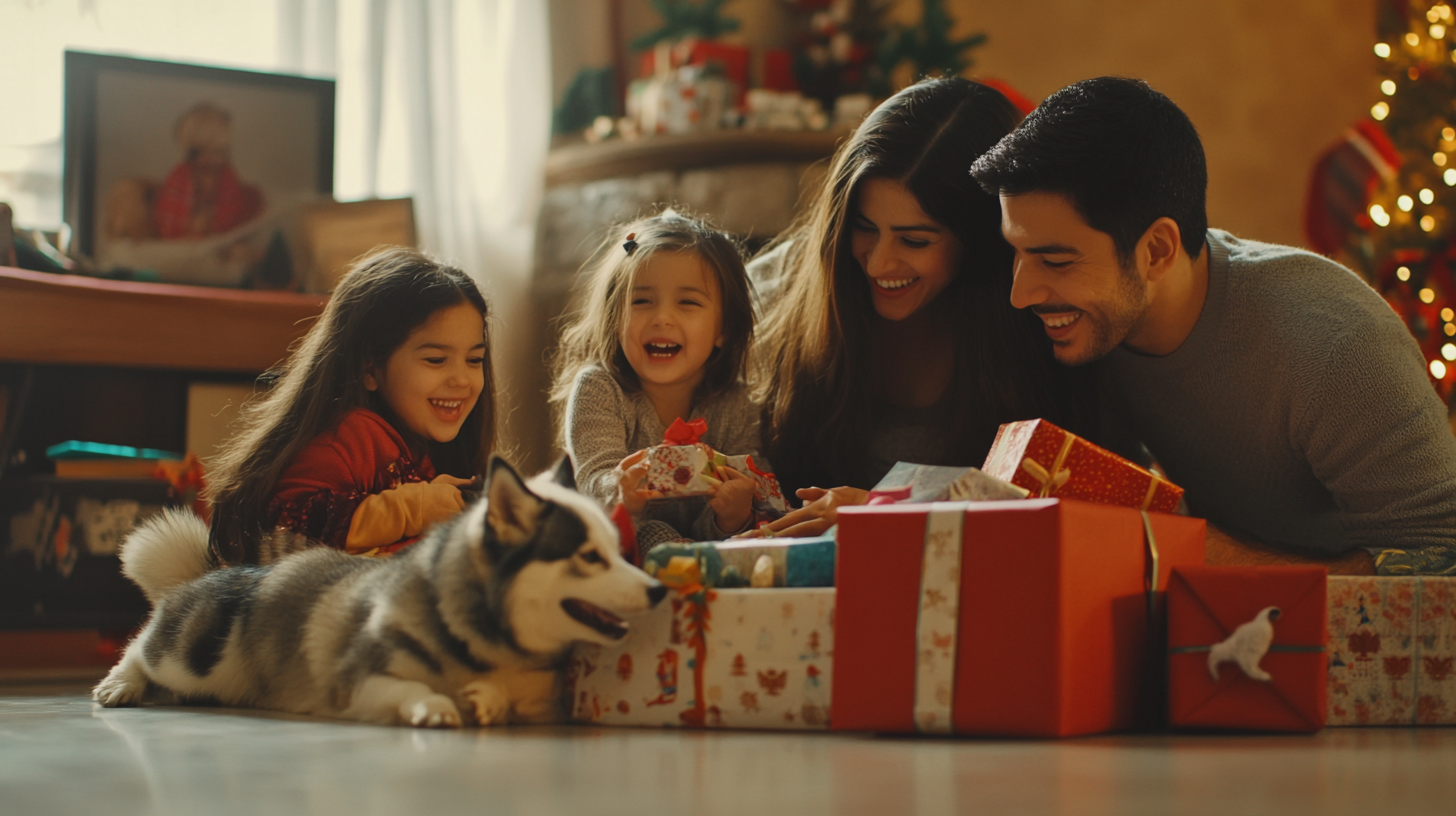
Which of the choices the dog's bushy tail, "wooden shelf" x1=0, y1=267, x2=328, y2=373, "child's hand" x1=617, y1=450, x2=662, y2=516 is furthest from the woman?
"wooden shelf" x1=0, y1=267, x2=328, y2=373

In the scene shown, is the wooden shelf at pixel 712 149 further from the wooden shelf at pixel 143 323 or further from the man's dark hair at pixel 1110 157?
the man's dark hair at pixel 1110 157

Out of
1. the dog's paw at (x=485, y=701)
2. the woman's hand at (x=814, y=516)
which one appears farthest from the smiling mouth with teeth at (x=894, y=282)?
the dog's paw at (x=485, y=701)

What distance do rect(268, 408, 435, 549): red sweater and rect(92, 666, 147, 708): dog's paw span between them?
299 millimetres

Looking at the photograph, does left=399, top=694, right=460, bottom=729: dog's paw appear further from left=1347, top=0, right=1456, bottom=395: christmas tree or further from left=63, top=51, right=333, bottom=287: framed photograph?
left=1347, top=0, right=1456, bottom=395: christmas tree

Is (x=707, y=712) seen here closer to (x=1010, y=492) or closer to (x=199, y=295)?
(x=1010, y=492)

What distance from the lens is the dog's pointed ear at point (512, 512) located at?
1458 mm

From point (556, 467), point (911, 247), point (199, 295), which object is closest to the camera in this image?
point (556, 467)

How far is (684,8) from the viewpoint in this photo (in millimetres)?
4133

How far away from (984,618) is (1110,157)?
0.80 metres

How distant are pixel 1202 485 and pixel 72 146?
2.98 metres

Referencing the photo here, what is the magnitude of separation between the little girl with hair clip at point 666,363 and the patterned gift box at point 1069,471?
0.49m

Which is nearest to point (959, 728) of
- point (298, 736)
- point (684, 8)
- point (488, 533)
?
point (488, 533)

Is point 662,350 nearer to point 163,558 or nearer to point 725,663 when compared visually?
point 725,663

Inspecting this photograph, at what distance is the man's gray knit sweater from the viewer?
1835mm
